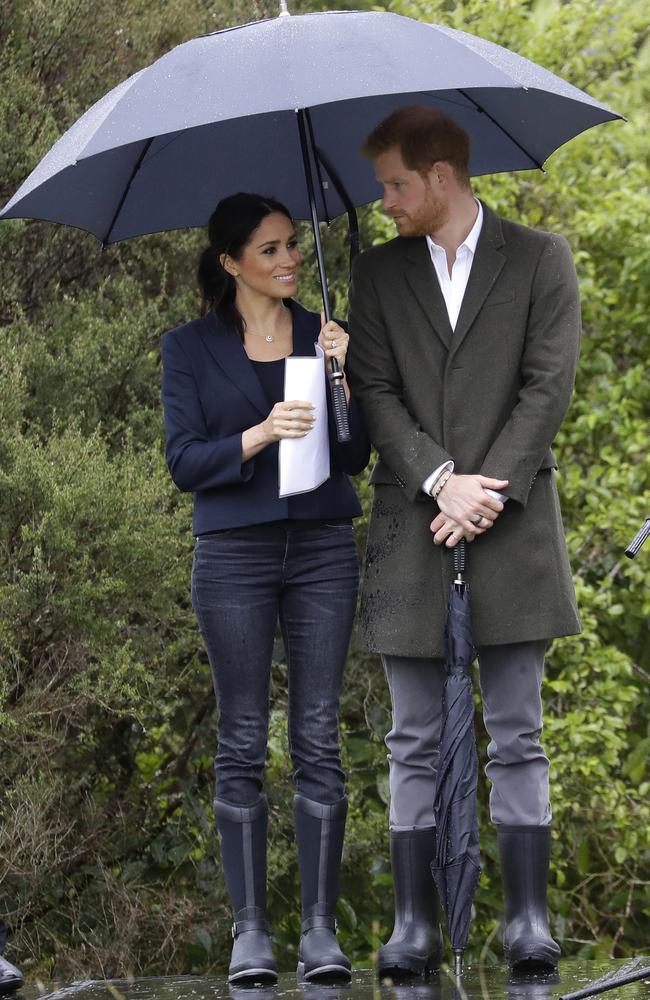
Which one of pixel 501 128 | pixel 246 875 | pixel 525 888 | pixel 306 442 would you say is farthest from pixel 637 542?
pixel 501 128

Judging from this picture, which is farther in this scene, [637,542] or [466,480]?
[466,480]

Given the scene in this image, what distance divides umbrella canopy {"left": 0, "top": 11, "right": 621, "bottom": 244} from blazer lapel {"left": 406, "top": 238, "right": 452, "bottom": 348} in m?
0.30

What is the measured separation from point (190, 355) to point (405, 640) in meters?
0.92

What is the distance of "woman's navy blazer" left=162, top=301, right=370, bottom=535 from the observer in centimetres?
384

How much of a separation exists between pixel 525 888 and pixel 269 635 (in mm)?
893

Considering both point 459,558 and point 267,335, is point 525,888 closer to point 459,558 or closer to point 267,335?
point 459,558

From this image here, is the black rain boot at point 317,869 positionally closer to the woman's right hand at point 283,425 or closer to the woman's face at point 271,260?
the woman's right hand at point 283,425

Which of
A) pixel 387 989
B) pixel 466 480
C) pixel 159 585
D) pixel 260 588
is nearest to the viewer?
pixel 387 989

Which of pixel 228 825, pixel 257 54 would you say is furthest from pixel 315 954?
pixel 257 54

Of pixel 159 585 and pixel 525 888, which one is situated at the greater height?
pixel 159 585

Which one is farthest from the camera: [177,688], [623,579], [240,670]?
[623,579]

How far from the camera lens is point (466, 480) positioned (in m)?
3.75

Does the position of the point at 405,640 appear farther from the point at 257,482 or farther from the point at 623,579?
the point at 623,579

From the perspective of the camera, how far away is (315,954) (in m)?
3.81
